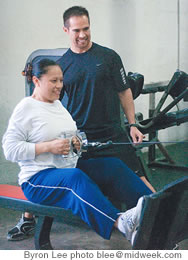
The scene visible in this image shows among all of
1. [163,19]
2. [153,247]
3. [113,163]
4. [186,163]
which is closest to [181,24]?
[163,19]

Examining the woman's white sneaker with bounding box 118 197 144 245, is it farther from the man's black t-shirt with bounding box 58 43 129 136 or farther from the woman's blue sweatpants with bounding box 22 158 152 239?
the man's black t-shirt with bounding box 58 43 129 136

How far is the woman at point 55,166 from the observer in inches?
94.7

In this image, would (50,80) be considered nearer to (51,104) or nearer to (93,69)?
(51,104)

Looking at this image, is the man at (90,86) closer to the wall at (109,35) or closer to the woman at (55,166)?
the woman at (55,166)

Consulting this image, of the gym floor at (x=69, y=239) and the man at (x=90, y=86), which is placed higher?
the man at (x=90, y=86)

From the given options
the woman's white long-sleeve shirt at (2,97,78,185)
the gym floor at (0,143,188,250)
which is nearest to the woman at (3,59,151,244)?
the woman's white long-sleeve shirt at (2,97,78,185)

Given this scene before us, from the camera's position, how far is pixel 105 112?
10.3 ft

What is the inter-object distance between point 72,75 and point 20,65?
1395mm

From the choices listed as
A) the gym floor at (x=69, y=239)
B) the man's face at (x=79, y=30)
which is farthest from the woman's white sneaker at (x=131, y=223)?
the man's face at (x=79, y=30)

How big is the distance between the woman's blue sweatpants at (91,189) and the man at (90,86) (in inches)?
15.7

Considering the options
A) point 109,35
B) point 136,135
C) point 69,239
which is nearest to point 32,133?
point 136,135

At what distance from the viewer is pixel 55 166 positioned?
263 centimetres

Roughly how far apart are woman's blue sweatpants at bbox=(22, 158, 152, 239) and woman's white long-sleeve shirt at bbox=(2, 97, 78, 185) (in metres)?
0.06

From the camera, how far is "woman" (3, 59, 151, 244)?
2406 millimetres
